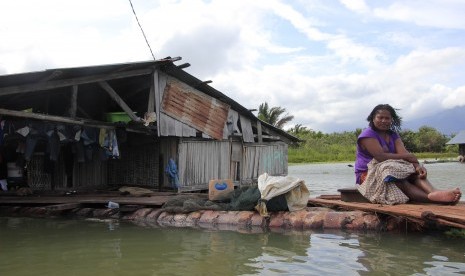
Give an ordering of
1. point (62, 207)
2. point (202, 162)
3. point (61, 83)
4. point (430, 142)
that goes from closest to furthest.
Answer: point (61, 83), point (62, 207), point (202, 162), point (430, 142)

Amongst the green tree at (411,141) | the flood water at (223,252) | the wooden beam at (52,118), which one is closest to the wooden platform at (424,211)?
the flood water at (223,252)

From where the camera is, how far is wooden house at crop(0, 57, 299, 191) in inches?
380

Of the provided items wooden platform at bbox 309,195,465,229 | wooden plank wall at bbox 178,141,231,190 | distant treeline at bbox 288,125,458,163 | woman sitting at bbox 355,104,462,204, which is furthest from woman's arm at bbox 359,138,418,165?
distant treeline at bbox 288,125,458,163

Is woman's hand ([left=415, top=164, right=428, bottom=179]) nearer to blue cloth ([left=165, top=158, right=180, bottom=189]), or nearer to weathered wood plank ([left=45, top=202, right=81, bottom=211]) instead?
weathered wood plank ([left=45, top=202, right=81, bottom=211])

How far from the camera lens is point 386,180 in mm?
6355

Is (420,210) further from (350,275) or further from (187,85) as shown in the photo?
(187,85)

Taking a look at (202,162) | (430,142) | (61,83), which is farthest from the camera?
(430,142)

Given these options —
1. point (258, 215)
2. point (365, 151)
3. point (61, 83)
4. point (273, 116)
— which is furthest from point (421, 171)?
point (273, 116)

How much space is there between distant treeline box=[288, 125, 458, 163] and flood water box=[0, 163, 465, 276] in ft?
84.6

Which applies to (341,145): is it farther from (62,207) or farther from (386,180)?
(386,180)

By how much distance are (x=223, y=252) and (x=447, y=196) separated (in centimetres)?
322

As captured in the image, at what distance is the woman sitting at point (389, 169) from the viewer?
6.26m

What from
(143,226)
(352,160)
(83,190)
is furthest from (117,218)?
(352,160)

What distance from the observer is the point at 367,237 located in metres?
6.14
